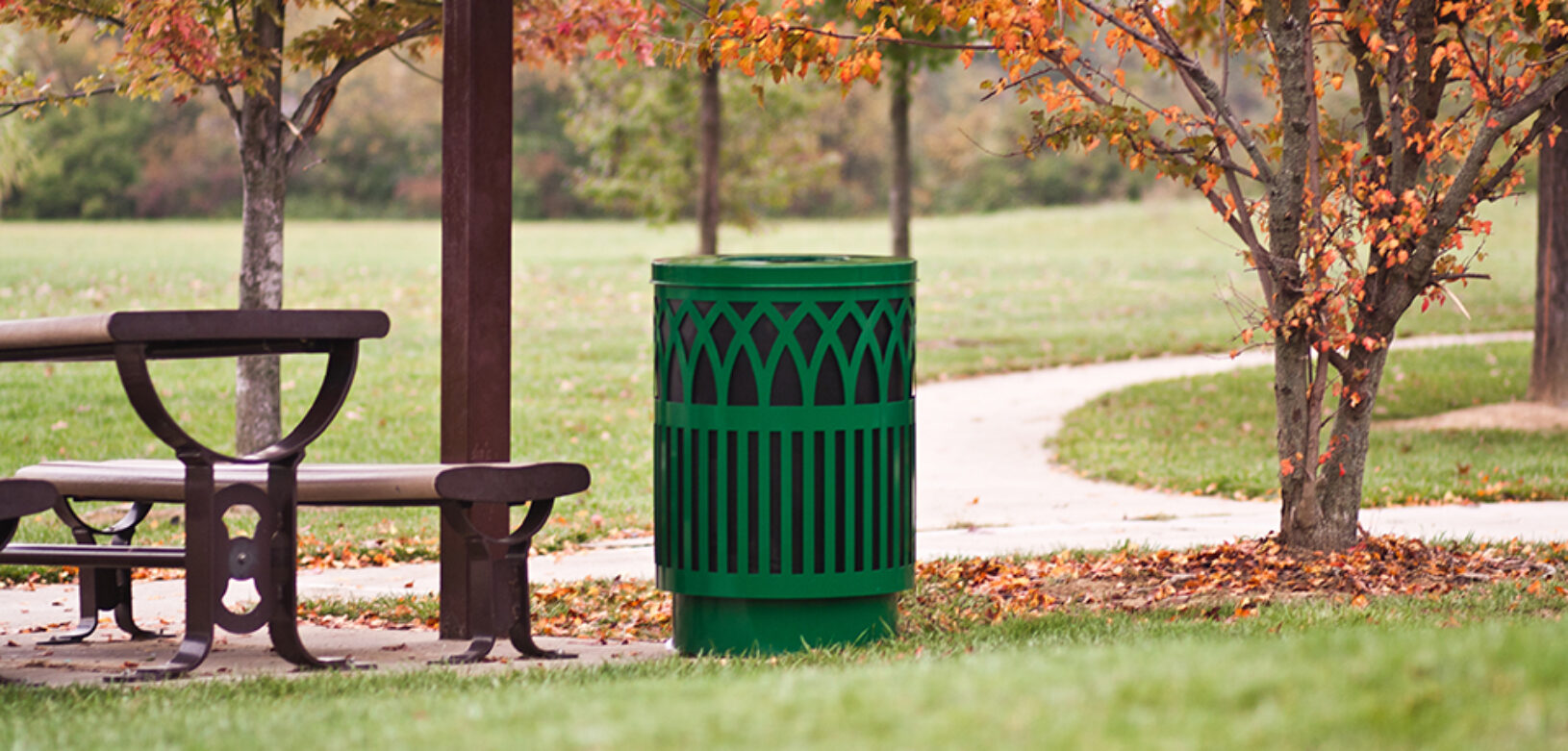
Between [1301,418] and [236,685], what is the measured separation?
3987 millimetres

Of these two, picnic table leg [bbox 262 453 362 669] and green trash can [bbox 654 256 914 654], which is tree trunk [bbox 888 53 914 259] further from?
picnic table leg [bbox 262 453 362 669]

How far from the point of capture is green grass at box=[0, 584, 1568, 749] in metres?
2.97

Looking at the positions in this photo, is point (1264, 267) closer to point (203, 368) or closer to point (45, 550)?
point (45, 550)

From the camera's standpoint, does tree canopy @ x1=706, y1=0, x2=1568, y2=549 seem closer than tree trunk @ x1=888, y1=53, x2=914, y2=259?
Yes

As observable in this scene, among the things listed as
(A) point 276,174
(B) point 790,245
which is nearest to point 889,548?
(A) point 276,174

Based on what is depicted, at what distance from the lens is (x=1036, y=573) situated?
659cm

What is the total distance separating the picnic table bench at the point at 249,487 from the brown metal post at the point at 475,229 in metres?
0.41

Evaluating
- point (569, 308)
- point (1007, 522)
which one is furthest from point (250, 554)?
point (569, 308)

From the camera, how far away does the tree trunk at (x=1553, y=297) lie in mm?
11961

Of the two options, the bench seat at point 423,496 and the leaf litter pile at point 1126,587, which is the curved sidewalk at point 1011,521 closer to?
the leaf litter pile at point 1126,587

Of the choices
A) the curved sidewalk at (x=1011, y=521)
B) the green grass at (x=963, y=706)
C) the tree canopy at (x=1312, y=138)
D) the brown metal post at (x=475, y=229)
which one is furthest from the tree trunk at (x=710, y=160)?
the green grass at (x=963, y=706)

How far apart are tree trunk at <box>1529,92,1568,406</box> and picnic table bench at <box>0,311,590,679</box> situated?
9441mm

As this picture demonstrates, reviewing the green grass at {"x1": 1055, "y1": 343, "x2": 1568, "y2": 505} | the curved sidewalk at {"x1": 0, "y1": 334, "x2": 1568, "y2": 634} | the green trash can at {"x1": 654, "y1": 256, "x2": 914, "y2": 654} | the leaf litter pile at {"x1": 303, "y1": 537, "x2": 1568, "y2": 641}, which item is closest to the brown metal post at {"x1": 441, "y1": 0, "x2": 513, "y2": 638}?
the green trash can at {"x1": 654, "y1": 256, "x2": 914, "y2": 654}

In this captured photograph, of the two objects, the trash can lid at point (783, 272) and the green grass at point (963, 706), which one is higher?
the trash can lid at point (783, 272)
